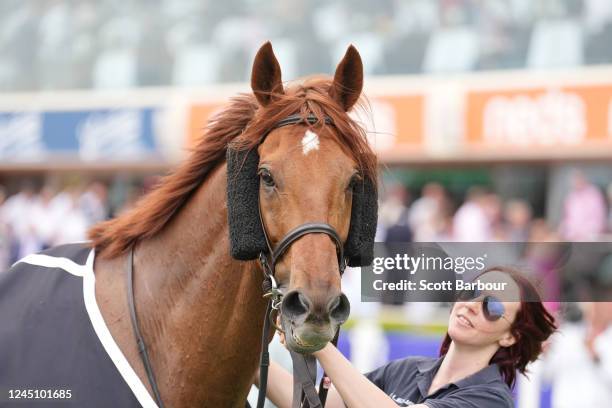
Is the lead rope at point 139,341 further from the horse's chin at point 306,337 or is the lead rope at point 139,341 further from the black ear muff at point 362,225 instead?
the black ear muff at point 362,225

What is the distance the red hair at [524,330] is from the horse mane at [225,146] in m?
0.65

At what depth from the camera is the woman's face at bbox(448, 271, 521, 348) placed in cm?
289

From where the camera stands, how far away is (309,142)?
2586 mm

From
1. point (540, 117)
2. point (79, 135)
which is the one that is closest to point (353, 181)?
point (540, 117)

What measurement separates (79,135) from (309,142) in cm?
1227

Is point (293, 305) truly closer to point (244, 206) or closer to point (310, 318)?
point (310, 318)

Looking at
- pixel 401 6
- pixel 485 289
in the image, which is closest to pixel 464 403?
pixel 485 289

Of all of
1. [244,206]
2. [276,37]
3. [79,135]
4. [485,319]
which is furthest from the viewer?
[276,37]

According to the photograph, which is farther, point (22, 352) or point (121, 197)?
point (121, 197)

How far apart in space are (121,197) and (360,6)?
5.04 m

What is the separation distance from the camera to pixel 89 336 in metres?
2.74

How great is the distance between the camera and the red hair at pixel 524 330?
2.89 meters

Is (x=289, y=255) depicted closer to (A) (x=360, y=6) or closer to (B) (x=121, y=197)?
(A) (x=360, y=6)

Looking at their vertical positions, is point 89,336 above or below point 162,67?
below
